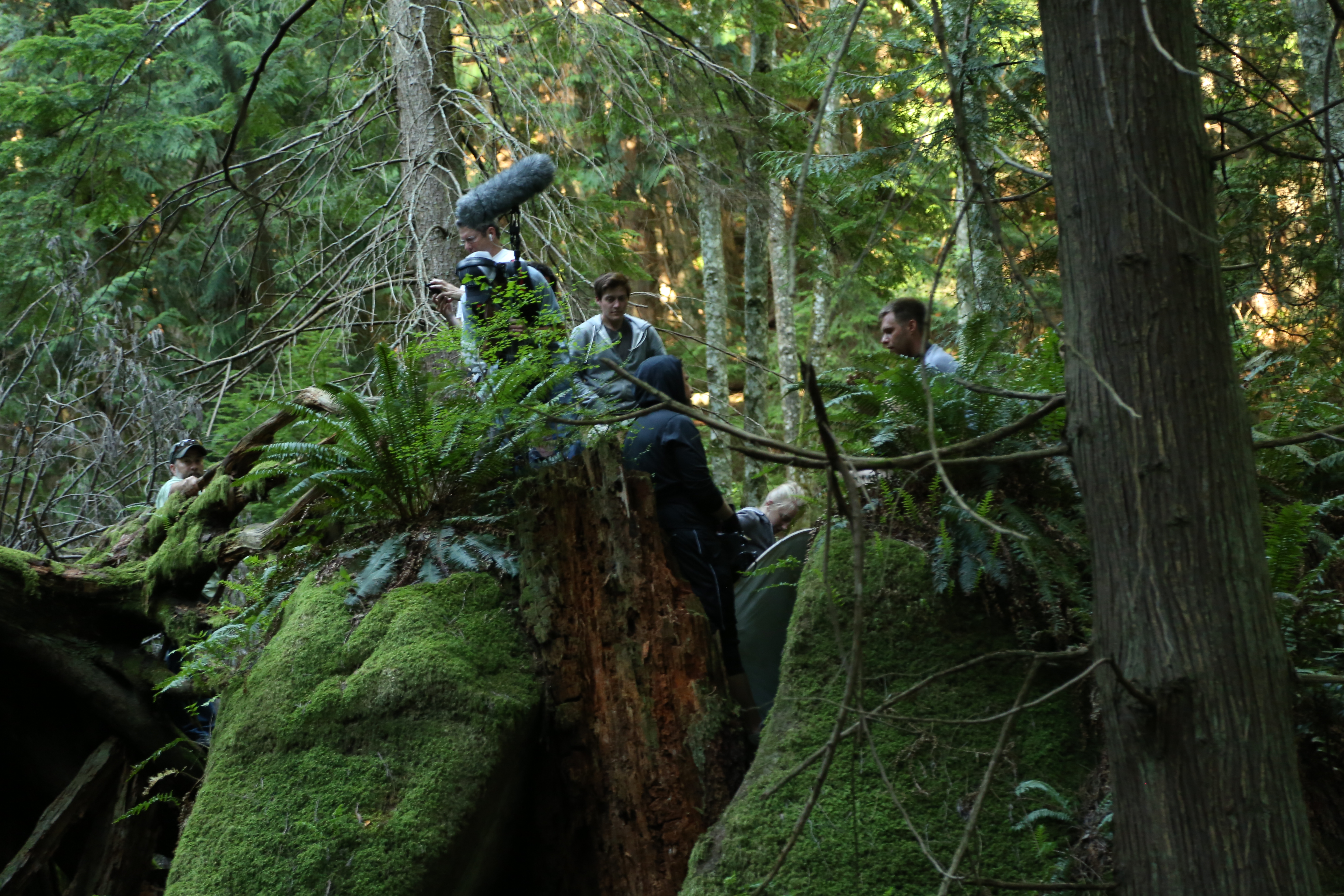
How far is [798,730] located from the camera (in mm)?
3270

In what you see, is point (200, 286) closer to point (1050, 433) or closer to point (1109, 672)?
point (1050, 433)

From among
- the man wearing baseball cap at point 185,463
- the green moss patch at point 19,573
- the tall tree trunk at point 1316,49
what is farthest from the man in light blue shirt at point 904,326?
the green moss patch at point 19,573

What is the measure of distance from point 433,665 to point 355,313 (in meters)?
4.26

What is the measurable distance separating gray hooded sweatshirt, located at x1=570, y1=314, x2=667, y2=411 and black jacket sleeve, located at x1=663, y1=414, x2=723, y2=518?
0.28 metres

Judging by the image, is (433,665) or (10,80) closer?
(433,665)

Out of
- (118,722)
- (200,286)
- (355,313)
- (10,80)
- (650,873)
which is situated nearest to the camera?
(650,873)

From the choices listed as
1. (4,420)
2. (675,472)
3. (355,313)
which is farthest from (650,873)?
(4,420)

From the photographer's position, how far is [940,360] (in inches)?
179

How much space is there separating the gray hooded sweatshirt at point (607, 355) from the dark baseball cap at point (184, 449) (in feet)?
11.8

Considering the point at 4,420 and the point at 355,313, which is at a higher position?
the point at 4,420

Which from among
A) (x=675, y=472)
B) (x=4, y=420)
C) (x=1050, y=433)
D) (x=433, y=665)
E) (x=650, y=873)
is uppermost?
(x=4, y=420)

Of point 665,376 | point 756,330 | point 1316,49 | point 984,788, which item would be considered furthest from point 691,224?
point 984,788

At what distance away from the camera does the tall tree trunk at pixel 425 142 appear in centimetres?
712

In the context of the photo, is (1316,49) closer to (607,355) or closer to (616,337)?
(616,337)
